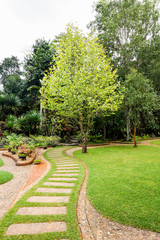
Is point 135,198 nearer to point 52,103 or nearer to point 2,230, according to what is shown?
point 2,230

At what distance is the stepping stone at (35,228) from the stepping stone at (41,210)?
307mm

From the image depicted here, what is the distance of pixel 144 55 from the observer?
14.4m

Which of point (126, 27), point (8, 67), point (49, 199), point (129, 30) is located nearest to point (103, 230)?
point (49, 199)

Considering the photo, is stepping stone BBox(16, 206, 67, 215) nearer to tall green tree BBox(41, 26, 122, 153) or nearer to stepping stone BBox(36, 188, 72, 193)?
stepping stone BBox(36, 188, 72, 193)

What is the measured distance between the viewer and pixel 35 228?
7.36 ft

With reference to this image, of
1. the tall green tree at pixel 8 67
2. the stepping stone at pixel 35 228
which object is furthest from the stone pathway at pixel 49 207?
the tall green tree at pixel 8 67

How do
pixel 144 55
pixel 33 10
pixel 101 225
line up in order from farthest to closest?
1. pixel 144 55
2. pixel 33 10
3. pixel 101 225

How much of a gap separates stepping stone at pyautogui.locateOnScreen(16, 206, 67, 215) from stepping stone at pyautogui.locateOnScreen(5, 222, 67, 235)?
307mm

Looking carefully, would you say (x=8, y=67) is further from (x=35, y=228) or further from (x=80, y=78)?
(x=35, y=228)

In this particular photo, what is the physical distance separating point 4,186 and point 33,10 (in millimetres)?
11476

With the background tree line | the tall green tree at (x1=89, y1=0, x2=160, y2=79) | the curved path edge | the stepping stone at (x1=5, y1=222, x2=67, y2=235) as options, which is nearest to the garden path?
the stepping stone at (x1=5, y1=222, x2=67, y2=235)

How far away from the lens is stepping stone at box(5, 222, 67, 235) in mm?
2164

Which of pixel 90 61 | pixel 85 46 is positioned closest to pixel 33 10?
pixel 85 46

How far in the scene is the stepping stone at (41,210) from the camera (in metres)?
2.64
